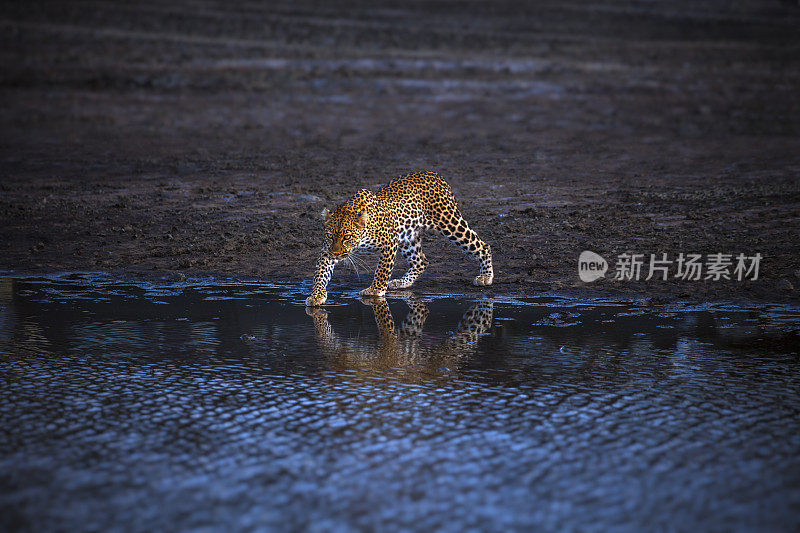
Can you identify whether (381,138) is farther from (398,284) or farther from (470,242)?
(398,284)

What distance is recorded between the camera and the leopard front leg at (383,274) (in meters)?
11.3

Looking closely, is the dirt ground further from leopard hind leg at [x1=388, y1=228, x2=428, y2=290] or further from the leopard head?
the leopard head

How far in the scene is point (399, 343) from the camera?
349 inches

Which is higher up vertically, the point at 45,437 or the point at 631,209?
the point at 631,209

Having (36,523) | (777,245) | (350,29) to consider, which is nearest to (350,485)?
(36,523)

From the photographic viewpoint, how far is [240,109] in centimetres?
2864

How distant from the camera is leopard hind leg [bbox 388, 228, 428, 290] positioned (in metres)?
12.0

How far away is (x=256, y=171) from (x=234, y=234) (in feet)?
18.0

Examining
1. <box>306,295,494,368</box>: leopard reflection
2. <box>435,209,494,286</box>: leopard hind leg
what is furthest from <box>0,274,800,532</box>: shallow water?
<box>435,209,494,286</box>: leopard hind leg

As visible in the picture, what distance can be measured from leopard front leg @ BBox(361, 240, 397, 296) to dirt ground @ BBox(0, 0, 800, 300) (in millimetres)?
749

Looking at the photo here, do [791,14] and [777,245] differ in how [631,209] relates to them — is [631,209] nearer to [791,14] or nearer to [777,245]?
[777,245]

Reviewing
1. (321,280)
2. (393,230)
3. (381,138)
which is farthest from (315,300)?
(381,138)

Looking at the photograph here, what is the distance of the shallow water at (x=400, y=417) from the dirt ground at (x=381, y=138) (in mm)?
2678

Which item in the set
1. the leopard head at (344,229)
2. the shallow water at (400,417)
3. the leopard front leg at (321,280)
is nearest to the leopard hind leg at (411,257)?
the leopard head at (344,229)
